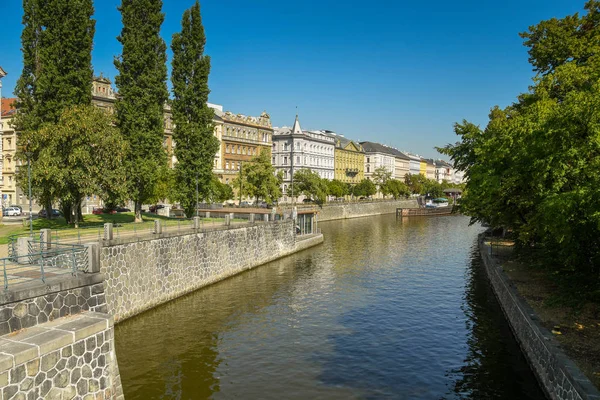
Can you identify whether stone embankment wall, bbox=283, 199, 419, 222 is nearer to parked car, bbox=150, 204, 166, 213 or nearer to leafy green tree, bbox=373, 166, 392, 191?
leafy green tree, bbox=373, 166, 392, 191

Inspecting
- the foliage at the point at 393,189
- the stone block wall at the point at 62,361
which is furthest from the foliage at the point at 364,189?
the stone block wall at the point at 62,361

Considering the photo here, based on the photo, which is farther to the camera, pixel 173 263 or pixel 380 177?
pixel 380 177

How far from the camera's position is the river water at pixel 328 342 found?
53.1 ft

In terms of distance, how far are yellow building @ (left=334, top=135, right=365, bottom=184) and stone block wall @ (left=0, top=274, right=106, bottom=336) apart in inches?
4553

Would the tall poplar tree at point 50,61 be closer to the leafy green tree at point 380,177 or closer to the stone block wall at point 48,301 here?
the stone block wall at point 48,301

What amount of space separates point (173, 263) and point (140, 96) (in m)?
16.6

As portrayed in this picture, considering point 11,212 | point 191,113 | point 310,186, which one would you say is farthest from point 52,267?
point 310,186

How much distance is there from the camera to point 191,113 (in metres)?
42.2

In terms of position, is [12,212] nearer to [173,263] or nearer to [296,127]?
[173,263]

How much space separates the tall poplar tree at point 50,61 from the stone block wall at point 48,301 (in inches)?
805

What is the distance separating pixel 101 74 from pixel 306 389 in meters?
66.0

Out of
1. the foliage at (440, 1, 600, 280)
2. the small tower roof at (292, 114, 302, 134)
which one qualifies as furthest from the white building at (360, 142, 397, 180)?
the foliage at (440, 1, 600, 280)

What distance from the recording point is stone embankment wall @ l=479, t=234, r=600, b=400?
1189 cm

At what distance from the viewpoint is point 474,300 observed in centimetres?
2791
